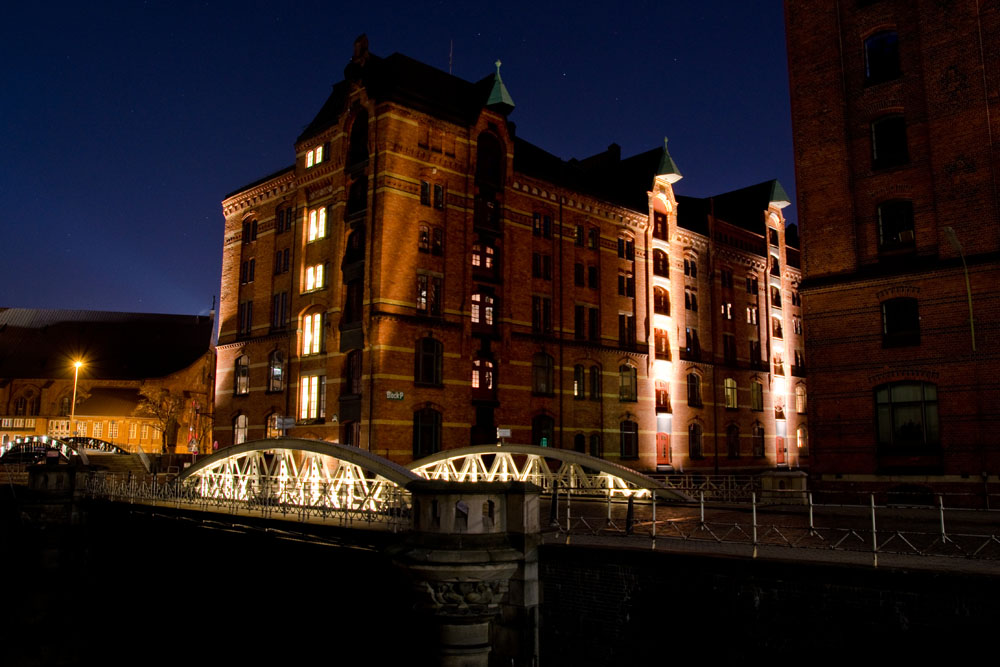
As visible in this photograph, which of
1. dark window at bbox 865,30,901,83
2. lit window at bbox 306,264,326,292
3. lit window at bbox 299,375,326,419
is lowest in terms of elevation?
lit window at bbox 299,375,326,419

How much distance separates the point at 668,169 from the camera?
43.0 meters

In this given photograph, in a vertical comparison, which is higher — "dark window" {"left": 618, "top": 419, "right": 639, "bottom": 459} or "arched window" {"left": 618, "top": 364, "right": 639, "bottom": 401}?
"arched window" {"left": 618, "top": 364, "right": 639, "bottom": 401}

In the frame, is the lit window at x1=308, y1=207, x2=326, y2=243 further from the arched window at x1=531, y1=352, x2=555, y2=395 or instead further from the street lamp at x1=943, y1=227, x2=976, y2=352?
the street lamp at x1=943, y1=227, x2=976, y2=352

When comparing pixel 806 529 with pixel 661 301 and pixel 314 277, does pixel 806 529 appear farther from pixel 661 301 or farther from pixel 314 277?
pixel 661 301

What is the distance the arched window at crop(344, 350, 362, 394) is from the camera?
31.2 meters

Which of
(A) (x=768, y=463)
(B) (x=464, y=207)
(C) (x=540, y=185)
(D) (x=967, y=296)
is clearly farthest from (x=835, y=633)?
(A) (x=768, y=463)

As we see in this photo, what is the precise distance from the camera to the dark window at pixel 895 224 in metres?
21.3

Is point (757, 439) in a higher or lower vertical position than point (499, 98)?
lower

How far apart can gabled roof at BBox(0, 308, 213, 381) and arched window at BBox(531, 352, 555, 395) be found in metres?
A: 42.1

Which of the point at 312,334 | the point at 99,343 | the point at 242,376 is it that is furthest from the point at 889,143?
the point at 99,343

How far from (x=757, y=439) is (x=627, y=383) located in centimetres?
1234

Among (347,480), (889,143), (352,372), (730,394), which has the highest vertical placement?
(889,143)

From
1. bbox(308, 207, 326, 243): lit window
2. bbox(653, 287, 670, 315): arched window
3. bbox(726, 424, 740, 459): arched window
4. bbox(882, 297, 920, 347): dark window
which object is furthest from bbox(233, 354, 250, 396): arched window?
bbox(882, 297, 920, 347): dark window

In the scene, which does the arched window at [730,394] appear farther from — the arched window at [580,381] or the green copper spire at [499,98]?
the green copper spire at [499,98]
